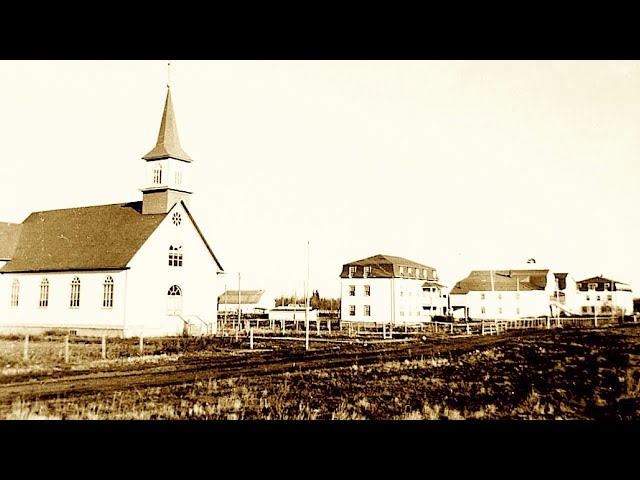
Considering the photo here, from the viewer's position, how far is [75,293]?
55.6ft

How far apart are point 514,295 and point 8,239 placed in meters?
33.5

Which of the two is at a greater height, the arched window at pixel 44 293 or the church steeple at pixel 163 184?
the church steeple at pixel 163 184

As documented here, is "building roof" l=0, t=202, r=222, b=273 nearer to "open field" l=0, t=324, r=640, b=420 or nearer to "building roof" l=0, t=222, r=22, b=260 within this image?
"building roof" l=0, t=222, r=22, b=260

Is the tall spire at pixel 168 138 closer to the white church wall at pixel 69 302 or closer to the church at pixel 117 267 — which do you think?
the church at pixel 117 267

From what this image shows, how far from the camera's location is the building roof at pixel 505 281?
37938mm

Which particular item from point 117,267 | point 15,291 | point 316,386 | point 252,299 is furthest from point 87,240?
point 252,299

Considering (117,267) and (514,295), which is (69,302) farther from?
(514,295)

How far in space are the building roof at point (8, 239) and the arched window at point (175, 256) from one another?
4.10 meters

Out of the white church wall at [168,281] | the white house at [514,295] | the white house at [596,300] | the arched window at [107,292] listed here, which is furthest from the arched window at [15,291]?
the white house at [514,295]

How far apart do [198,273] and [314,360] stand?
6.67 meters

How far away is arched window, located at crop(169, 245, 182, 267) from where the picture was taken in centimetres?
1794
